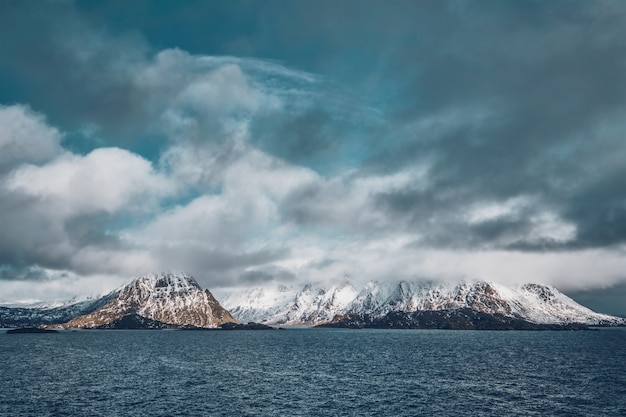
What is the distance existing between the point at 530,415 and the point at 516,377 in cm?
5950

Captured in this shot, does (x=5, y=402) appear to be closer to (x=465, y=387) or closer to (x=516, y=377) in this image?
(x=465, y=387)

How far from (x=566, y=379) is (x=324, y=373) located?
80092 millimetres

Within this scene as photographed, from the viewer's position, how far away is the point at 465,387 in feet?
451

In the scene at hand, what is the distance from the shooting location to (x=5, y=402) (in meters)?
116

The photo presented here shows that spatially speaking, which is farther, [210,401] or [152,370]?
[152,370]

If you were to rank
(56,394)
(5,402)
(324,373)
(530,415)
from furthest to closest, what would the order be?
(324,373), (56,394), (5,402), (530,415)

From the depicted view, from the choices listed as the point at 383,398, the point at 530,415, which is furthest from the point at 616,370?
the point at 383,398

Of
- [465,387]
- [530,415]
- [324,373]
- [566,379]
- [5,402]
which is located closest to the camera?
[530,415]

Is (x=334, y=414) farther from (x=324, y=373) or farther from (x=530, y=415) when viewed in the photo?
(x=324, y=373)

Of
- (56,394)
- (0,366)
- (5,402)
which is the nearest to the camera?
(5,402)

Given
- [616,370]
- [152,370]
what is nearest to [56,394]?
[152,370]

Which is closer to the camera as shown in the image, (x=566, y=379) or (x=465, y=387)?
(x=465, y=387)

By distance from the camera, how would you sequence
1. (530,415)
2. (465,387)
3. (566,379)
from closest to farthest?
(530,415), (465,387), (566,379)

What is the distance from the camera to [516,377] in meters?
158
